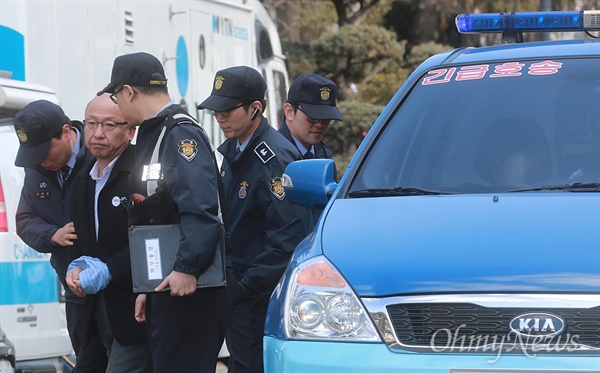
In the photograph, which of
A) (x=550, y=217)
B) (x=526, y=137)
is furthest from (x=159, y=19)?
(x=550, y=217)

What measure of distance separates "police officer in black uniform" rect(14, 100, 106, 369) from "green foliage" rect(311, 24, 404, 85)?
17.0 meters

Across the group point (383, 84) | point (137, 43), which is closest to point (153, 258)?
point (137, 43)

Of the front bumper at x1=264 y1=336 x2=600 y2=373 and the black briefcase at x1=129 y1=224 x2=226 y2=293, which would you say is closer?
the front bumper at x1=264 y1=336 x2=600 y2=373

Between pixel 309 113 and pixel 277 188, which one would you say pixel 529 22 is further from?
pixel 309 113

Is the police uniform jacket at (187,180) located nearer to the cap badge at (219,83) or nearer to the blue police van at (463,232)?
the blue police van at (463,232)

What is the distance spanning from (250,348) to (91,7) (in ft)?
13.0

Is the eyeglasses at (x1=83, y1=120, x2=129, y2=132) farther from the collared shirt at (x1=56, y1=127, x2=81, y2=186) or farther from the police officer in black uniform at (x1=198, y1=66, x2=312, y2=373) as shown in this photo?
the collared shirt at (x1=56, y1=127, x2=81, y2=186)

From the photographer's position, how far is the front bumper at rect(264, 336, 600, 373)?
3541 mm

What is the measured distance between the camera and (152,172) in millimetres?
4789

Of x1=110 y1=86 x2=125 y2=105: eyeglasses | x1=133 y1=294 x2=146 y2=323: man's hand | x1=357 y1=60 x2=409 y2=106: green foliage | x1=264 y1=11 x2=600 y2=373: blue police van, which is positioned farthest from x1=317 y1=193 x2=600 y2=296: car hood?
x1=357 y1=60 x2=409 y2=106: green foliage

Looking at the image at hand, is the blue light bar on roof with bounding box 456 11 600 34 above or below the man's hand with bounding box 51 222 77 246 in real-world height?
above

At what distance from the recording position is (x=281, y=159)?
581cm

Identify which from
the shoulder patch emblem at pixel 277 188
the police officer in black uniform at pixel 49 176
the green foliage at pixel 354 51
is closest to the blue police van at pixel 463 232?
the shoulder patch emblem at pixel 277 188

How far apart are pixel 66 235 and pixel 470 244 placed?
254 cm
